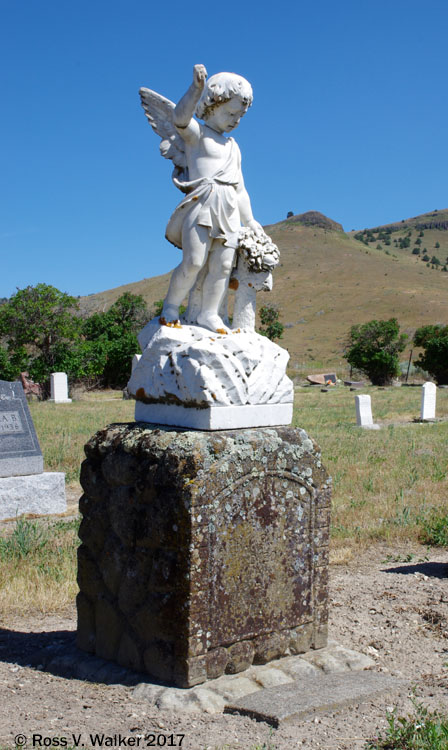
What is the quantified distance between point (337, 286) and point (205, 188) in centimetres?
7286

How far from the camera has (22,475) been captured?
8203 millimetres

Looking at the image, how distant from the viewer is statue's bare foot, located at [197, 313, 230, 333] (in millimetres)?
3875

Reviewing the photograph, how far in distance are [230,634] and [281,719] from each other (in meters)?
0.52

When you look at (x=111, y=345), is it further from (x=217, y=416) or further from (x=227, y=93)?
(x=217, y=416)

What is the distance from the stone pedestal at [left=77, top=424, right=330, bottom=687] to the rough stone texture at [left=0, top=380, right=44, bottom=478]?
4548 millimetres

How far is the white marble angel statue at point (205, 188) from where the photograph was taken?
379cm

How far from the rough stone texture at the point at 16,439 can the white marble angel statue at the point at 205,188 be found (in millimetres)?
4889

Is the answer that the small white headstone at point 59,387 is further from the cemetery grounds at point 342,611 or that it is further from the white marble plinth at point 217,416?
the white marble plinth at point 217,416

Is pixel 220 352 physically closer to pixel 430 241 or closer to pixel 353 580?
pixel 353 580

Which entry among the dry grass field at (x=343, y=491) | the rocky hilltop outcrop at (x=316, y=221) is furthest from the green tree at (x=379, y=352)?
the rocky hilltop outcrop at (x=316, y=221)

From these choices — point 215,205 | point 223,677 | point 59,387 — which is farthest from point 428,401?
point 223,677

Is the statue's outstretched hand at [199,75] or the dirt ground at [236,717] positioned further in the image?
the statue's outstretched hand at [199,75]

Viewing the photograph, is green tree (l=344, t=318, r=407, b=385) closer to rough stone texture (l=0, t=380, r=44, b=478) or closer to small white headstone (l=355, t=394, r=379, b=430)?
small white headstone (l=355, t=394, r=379, b=430)

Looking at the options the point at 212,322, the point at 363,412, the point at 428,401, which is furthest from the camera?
the point at 428,401
